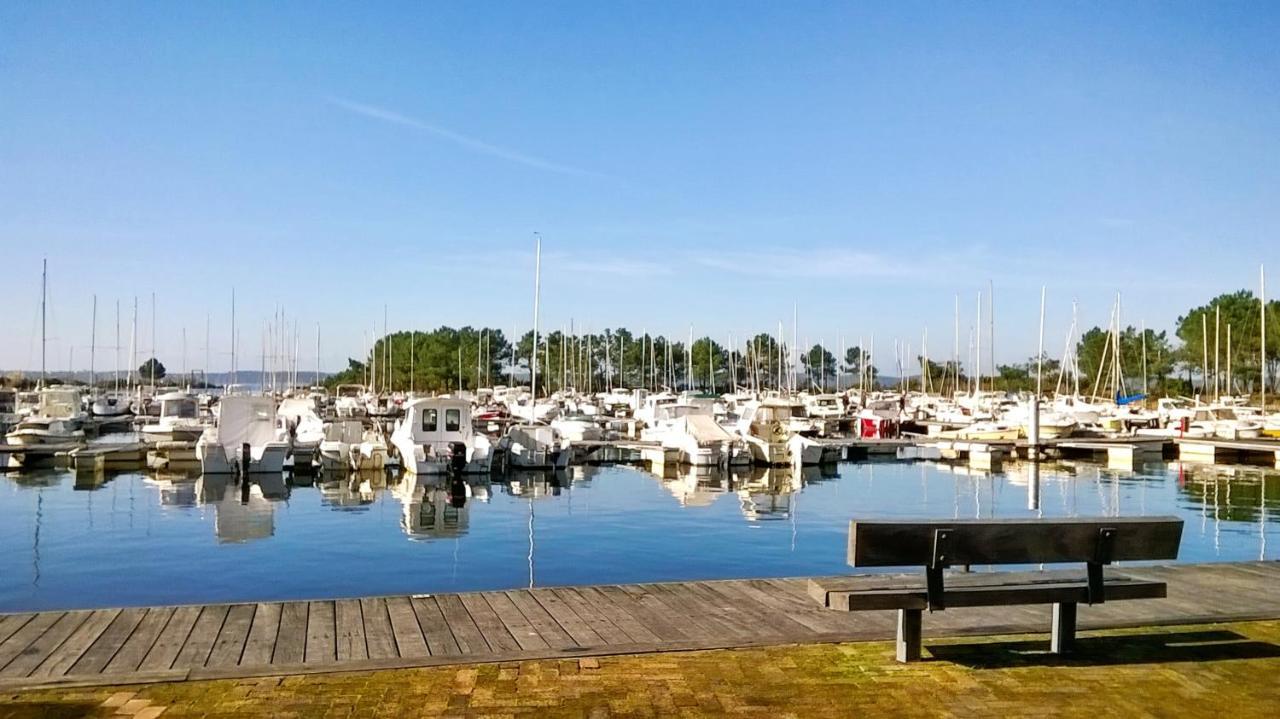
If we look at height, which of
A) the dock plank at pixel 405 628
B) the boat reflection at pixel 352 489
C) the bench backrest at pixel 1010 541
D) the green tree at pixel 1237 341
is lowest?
the boat reflection at pixel 352 489

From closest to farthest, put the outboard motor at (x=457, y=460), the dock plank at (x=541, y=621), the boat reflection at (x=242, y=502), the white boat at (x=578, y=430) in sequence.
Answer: the dock plank at (x=541, y=621), the boat reflection at (x=242, y=502), the outboard motor at (x=457, y=460), the white boat at (x=578, y=430)

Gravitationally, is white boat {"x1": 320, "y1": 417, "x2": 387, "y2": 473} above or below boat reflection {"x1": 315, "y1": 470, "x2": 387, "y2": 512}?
above

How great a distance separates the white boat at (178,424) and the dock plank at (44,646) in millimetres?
34614

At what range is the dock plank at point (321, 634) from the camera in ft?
27.2

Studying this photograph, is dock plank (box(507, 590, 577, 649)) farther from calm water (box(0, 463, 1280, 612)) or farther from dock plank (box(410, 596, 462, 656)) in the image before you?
calm water (box(0, 463, 1280, 612))

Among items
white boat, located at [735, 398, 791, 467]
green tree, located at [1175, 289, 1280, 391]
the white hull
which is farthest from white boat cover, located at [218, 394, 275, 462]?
green tree, located at [1175, 289, 1280, 391]

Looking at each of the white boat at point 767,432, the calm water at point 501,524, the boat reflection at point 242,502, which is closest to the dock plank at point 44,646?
the calm water at point 501,524

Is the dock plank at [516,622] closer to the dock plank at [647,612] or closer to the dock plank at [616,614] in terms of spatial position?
the dock plank at [616,614]

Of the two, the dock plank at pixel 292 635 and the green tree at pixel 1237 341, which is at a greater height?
the green tree at pixel 1237 341

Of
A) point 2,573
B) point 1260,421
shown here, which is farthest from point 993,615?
point 1260,421

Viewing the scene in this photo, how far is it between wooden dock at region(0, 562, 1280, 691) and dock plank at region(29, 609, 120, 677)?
0.01 meters

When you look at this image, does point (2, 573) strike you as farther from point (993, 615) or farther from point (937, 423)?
point (937, 423)

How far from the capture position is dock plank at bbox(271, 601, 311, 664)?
27.3 ft

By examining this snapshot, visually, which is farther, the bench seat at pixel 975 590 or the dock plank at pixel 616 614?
the dock plank at pixel 616 614
